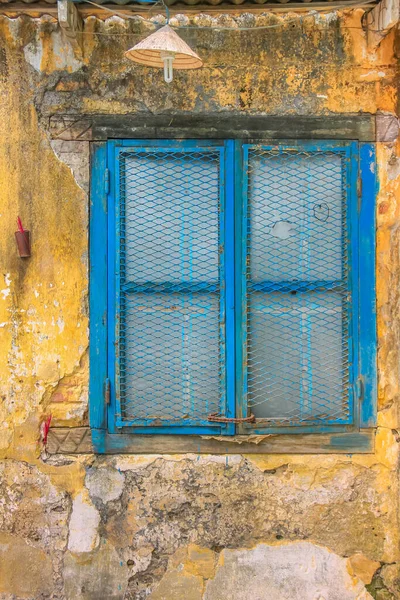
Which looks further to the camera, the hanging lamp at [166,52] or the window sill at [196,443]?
the window sill at [196,443]

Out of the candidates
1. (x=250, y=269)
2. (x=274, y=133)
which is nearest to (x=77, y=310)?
(x=250, y=269)

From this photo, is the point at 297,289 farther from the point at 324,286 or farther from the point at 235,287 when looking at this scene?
the point at 235,287

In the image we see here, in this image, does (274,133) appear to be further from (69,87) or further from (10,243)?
(10,243)

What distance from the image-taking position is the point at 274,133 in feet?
10.9

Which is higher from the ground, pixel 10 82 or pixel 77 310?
pixel 10 82

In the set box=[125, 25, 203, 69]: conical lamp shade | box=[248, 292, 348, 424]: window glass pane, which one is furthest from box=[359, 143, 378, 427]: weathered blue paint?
box=[125, 25, 203, 69]: conical lamp shade

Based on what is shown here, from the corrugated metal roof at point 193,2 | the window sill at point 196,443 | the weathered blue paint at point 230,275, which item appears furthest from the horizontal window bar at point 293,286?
the corrugated metal roof at point 193,2

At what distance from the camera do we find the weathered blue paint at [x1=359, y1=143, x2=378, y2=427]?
3336 mm

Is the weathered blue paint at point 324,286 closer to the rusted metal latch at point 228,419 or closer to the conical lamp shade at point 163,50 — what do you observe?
the rusted metal latch at point 228,419

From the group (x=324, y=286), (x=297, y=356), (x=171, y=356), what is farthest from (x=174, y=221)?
(x=297, y=356)

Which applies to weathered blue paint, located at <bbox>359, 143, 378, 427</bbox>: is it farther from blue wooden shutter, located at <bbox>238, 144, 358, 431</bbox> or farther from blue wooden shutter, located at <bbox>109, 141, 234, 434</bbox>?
blue wooden shutter, located at <bbox>109, 141, 234, 434</bbox>

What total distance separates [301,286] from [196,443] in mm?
1078

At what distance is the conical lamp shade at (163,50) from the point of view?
Answer: 102 inches

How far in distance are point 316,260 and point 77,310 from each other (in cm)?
140
